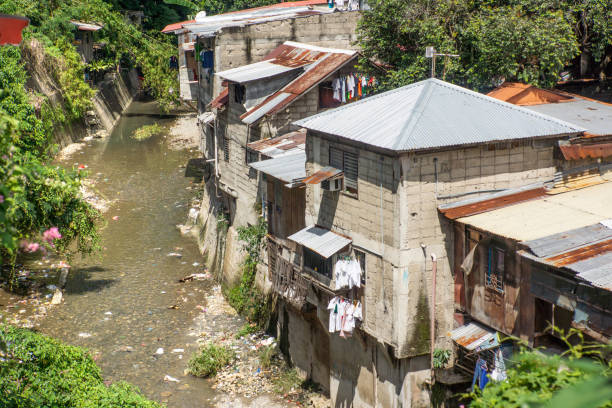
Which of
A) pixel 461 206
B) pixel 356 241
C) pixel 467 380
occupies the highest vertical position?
pixel 461 206

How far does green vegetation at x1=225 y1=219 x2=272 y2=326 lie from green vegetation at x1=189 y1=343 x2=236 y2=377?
190 centimetres

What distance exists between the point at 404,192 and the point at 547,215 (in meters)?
2.40

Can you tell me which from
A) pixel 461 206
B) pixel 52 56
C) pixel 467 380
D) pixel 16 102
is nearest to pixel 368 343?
pixel 467 380

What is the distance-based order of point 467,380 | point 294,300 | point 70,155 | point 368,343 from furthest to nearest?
point 70,155
point 294,300
point 368,343
point 467,380

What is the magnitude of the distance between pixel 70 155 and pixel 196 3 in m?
22.5

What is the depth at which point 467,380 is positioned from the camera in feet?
40.0

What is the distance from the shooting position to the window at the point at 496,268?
1103cm

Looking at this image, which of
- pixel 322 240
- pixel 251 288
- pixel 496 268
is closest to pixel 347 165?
pixel 322 240

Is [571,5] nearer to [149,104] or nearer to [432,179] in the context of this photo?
[432,179]

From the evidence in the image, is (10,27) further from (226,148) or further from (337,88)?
(226,148)

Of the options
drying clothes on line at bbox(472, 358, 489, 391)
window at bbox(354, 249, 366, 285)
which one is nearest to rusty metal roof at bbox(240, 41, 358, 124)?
window at bbox(354, 249, 366, 285)

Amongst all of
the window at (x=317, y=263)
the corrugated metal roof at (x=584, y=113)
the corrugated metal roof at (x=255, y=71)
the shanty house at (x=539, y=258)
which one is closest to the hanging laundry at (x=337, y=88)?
the corrugated metal roof at (x=255, y=71)

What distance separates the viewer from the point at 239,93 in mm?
19359

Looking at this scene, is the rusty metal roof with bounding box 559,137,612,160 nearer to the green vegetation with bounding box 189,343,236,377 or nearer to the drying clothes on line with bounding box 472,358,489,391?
the drying clothes on line with bounding box 472,358,489,391
